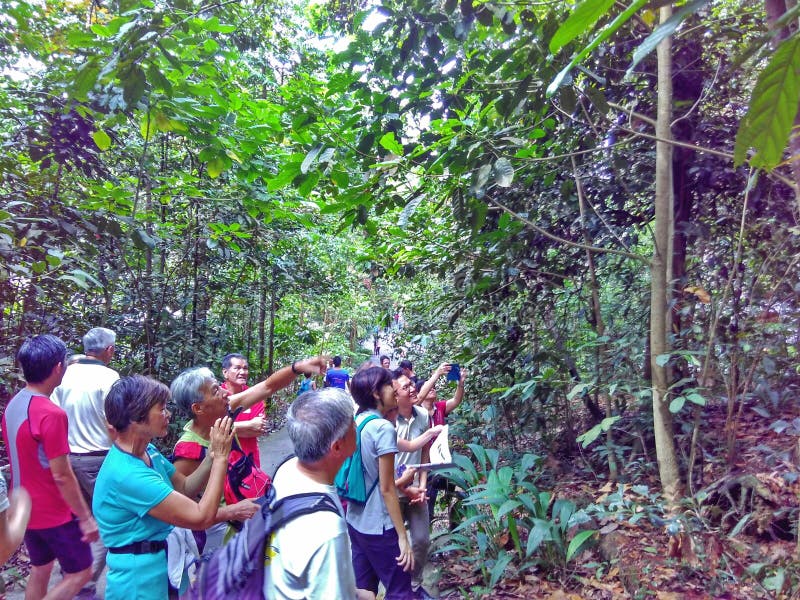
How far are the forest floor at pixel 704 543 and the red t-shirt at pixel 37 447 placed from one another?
9.24 ft

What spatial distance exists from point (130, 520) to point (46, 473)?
4.47 ft

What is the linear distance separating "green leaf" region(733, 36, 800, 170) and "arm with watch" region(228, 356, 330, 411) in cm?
252

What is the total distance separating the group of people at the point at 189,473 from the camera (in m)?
1.78

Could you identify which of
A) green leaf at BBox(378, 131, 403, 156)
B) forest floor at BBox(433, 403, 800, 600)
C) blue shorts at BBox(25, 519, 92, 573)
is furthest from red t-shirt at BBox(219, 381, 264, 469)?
forest floor at BBox(433, 403, 800, 600)

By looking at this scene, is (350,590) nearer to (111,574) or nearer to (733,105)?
(111,574)

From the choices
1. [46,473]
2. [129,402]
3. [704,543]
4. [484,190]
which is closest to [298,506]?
[129,402]

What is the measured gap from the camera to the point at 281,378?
3232mm

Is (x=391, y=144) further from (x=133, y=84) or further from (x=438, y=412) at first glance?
(x=438, y=412)

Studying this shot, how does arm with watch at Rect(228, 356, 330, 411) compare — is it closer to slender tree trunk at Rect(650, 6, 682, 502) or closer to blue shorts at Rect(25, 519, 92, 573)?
blue shorts at Rect(25, 519, 92, 573)

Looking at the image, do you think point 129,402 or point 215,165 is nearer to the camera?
point 129,402

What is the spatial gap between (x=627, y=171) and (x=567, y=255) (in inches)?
38.1

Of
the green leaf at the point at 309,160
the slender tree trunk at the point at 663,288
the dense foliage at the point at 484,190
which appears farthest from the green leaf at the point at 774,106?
the slender tree trunk at the point at 663,288

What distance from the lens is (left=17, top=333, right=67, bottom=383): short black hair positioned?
3.03 metres

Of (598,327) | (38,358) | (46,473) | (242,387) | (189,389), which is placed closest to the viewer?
(189,389)
